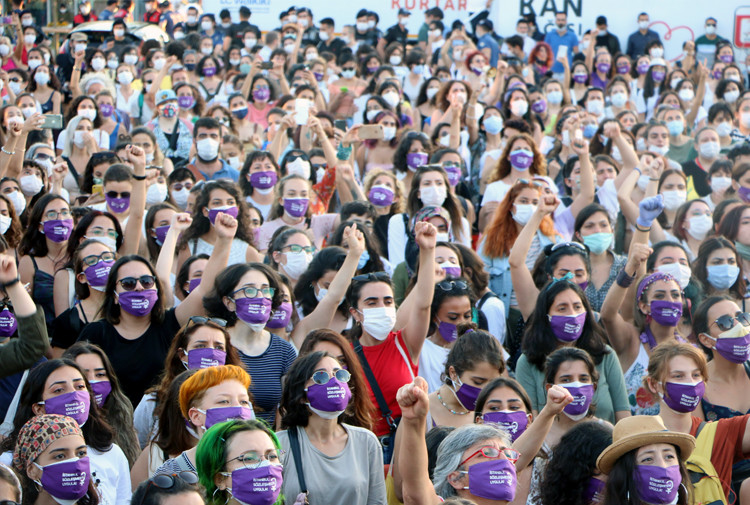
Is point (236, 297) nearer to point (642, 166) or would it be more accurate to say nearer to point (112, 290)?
point (112, 290)

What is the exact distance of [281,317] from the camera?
638cm

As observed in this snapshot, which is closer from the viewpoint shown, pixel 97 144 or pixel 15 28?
pixel 97 144

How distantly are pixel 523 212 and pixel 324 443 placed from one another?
11.7 ft

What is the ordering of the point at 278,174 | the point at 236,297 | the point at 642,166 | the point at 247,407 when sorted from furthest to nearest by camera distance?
1. the point at 278,174
2. the point at 642,166
3. the point at 236,297
4. the point at 247,407

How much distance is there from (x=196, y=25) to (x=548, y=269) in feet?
43.6

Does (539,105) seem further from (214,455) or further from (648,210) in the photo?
(214,455)

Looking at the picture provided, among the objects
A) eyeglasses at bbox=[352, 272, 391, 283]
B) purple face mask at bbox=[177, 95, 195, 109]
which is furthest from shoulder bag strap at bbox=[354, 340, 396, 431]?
purple face mask at bbox=[177, 95, 195, 109]

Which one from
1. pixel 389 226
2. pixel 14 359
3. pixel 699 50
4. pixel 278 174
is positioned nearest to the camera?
pixel 14 359

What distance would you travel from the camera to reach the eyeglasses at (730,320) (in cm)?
608

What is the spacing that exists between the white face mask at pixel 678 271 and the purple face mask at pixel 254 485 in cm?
361

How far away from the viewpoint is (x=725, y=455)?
5.23 m

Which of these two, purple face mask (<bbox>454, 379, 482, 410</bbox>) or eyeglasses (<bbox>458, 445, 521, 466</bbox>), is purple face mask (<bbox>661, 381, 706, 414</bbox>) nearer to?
purple face mask (<bbox>454, 379, 482, 410</bbox>)

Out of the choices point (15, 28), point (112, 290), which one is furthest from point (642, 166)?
point (15, 28)

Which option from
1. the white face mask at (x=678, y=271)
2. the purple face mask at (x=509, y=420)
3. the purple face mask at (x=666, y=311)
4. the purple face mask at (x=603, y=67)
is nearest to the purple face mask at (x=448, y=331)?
the purple face mask at (x=666, y=311)
